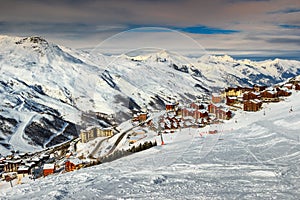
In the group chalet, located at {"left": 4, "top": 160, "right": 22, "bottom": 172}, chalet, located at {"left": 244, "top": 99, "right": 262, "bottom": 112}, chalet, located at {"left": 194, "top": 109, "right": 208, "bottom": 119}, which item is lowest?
chalet, located at {"left": 4, "top": 160, "right": 22, "bottom": 172}

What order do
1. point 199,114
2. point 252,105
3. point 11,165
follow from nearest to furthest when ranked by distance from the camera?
point 199,114
point 252,105
point 11,165

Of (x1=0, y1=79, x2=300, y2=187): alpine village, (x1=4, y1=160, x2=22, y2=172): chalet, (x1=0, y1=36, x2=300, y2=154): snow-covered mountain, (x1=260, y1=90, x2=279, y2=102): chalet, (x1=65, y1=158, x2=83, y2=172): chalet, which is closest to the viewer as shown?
(x1=0, y1=36, x2=300, y2=154): snow-covered mountain

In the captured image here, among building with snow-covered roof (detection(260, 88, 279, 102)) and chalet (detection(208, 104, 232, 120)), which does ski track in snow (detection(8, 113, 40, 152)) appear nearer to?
building with snow-covered roof (detection(260, 88, 279, 102))

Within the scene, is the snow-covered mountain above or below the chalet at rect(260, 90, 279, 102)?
below

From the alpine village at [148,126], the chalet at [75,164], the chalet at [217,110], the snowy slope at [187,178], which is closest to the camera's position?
the snowy slope at [187,178]

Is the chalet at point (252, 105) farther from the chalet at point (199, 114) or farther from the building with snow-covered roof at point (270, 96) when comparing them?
the chalet at point (199, 114)

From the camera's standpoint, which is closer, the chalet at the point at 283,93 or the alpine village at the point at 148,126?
the alpine village at the point at 148,126

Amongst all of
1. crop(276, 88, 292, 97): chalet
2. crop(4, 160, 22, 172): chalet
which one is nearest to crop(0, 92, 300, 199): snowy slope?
crop(276, 88, 292, 97): chalet

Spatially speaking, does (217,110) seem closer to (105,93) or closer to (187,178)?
(187,178)

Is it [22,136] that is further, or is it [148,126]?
[22,136]

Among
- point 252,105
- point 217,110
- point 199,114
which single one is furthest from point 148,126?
point 252,105

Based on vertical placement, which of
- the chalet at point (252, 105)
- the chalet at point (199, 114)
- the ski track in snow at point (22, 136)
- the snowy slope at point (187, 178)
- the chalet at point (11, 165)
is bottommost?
the chalet at point (11, 165)

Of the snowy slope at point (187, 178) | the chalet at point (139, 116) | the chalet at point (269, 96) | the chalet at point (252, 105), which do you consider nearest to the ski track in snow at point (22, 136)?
the chalet at point (252, 105)

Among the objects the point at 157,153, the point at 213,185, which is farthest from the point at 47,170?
the point at 213,185
